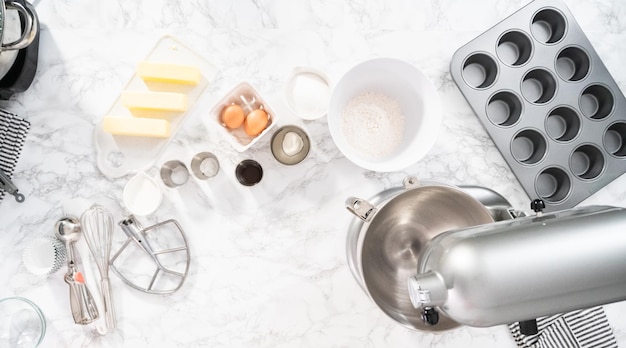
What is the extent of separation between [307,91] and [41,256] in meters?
0.58

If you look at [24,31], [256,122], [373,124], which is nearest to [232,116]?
[256,122]

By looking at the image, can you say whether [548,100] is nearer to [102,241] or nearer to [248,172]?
[248,172]

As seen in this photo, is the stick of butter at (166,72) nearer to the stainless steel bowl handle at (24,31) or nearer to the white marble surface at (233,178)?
the white marble surface at (233,178)

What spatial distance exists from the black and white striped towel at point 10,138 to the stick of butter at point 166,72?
24 centimetres

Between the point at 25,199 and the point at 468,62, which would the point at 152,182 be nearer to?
the point at 25,199

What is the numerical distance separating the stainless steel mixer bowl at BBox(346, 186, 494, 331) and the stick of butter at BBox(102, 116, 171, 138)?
41 centimetres

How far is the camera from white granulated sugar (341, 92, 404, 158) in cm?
86

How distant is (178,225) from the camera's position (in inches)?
35.4

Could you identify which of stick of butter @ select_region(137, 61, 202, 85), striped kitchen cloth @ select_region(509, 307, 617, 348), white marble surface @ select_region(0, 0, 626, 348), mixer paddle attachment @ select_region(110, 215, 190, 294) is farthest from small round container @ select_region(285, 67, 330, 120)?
striped kitchen cloth @ select_region(509, 307, 617, 348)

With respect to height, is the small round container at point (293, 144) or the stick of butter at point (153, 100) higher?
the stick of butter at point (153, 100)

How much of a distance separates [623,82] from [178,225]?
0.95 m

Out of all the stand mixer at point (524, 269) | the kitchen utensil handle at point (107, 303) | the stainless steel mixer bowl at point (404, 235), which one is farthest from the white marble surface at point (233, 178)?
the stand mixer at point (524, 269)

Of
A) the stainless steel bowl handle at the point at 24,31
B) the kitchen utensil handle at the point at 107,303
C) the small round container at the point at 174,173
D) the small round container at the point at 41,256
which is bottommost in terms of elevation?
the kitchen utensil handle at the point at 107,303

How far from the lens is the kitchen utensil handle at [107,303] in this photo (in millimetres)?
885
